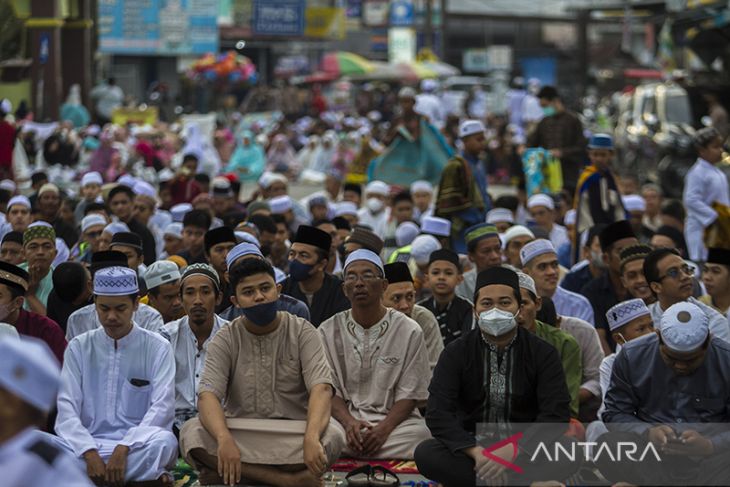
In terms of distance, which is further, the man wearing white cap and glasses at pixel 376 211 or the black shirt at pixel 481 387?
the man wearing white cap and glasses at pixel 376 211

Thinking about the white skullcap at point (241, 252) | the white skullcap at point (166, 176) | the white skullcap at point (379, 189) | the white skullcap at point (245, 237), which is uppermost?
the white skullcap at point (241, 252)

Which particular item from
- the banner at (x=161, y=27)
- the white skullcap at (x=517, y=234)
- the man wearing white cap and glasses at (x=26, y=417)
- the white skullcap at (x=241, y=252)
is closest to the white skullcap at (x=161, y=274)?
the white skullcap at (x=241, y=252)

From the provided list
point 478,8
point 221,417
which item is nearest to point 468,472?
point 221,417

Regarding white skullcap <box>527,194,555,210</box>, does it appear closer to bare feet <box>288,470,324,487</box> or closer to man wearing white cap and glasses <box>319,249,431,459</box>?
man wearing white cap and glasses <box>319,249,431,459</box>

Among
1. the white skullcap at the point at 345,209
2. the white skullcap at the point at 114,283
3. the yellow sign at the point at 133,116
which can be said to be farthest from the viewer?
the yellow sign at the point at 133,116

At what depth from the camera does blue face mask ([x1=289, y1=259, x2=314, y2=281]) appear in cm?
857

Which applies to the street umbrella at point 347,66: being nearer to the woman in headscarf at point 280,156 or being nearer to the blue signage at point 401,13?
the blue signage at point 401,13

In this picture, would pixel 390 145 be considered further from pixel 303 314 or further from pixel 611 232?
pixel 303 314

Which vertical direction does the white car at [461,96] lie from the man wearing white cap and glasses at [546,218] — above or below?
below

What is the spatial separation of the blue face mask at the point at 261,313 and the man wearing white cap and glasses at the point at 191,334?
2.18ft

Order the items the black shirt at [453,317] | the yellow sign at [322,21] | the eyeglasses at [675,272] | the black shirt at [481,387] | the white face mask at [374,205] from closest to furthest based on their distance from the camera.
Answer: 1. the black shirt at [481,387]
2. the eyeglasses at [675,272]
3. the black shirt at [453,317]
4. the white face mask at [374,205]
5. the yellow sign at [322,21]

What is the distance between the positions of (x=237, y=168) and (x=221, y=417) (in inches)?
868

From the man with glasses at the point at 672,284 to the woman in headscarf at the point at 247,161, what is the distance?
21.3 m

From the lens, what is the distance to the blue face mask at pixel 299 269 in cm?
857
